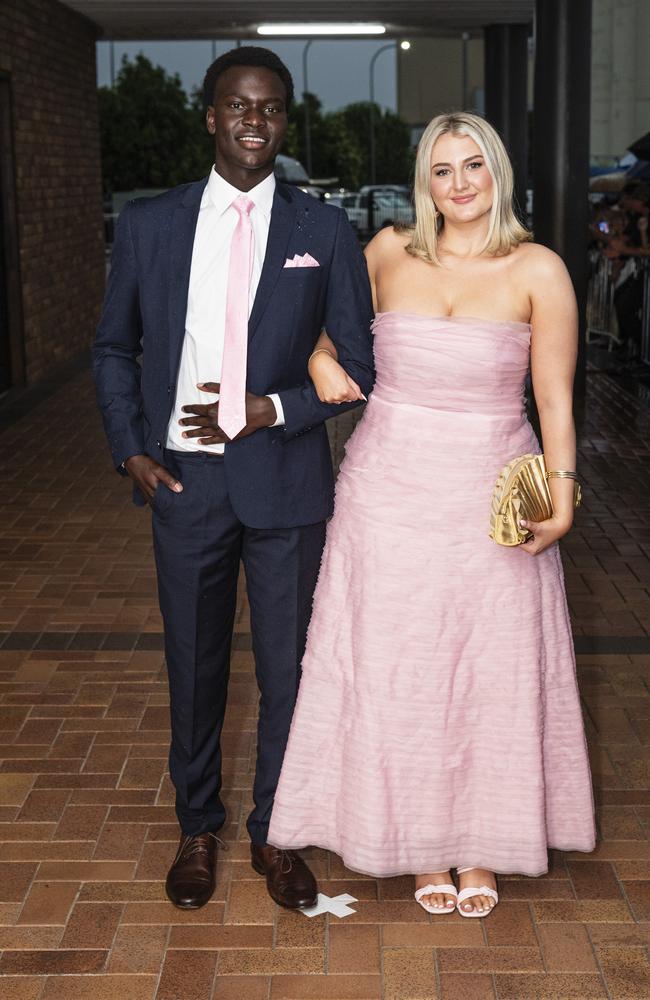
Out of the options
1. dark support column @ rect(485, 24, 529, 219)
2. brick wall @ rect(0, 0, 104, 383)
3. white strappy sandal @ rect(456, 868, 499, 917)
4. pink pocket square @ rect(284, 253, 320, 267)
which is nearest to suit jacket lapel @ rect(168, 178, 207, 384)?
pink pocket square @ rect(284, 253, 320, 267)

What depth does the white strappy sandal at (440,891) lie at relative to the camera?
→ 347cm

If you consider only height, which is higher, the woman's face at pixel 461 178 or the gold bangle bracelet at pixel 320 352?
the woman's face at pixel 461 178

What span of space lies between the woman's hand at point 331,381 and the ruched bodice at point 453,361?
0.17m

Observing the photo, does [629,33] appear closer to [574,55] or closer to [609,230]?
[609,230]

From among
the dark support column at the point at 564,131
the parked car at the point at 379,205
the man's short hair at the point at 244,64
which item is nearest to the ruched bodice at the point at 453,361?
the man's short hair at the point at 244,64

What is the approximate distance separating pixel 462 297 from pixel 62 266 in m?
11.6

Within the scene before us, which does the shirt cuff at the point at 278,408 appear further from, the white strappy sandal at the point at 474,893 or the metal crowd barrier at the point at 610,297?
the metal crowd barrier at the point at 610,297

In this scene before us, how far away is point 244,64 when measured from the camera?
3068mm

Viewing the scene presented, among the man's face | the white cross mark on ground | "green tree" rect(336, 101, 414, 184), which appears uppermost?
"green tree" rect(336, 101, 414, 184)

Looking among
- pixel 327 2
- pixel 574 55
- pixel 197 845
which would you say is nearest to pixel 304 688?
pixel 197 845

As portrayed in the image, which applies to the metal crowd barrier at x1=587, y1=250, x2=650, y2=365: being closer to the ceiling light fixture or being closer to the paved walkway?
the ceiling light fixture

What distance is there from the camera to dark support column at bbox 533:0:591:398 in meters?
11.1

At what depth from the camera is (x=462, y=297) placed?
10.7ft

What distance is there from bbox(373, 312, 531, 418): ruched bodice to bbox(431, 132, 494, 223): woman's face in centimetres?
26
